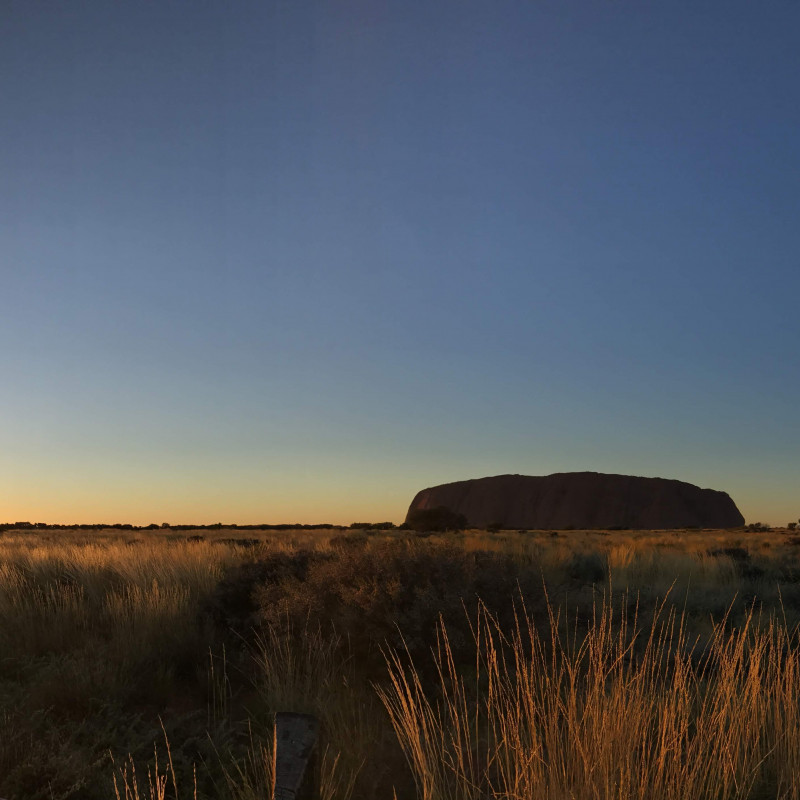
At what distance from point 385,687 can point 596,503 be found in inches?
4030

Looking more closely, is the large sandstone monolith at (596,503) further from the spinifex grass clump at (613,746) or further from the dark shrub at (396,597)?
the spinifex grass clump at (613,746)

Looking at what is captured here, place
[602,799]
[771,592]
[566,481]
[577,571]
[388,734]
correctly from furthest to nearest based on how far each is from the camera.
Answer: [566,481]
[577,571]
[771,592]
[388,734]
[602,799]

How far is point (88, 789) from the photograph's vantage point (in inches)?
193

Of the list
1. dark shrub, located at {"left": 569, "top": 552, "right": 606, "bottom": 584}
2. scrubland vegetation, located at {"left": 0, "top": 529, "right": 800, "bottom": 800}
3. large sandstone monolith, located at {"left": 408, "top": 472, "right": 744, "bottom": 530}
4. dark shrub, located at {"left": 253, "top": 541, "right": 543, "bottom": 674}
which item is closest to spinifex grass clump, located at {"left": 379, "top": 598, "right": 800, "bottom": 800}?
scrubland vegetation, located at {"left": 0, "top": 529, "right": 800, "bottom": 800}

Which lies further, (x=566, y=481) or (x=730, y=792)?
(x=566, y=481)

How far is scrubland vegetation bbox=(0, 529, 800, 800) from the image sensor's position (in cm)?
381

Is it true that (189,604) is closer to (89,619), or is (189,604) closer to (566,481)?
(89,619)

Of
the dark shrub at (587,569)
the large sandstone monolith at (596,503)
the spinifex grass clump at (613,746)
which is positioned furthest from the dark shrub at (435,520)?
the spinifex grass clump at (613,746)

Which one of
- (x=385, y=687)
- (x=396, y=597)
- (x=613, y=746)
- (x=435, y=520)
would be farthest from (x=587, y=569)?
(x=435, y=520)

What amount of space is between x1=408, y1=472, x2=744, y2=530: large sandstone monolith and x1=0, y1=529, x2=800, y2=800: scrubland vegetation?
306 feet

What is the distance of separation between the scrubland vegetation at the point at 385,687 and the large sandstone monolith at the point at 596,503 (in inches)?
3670

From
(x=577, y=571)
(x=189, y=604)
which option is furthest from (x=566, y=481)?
(x=189, y=604)

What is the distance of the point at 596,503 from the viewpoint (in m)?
104

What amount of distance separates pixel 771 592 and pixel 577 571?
12.9ft
